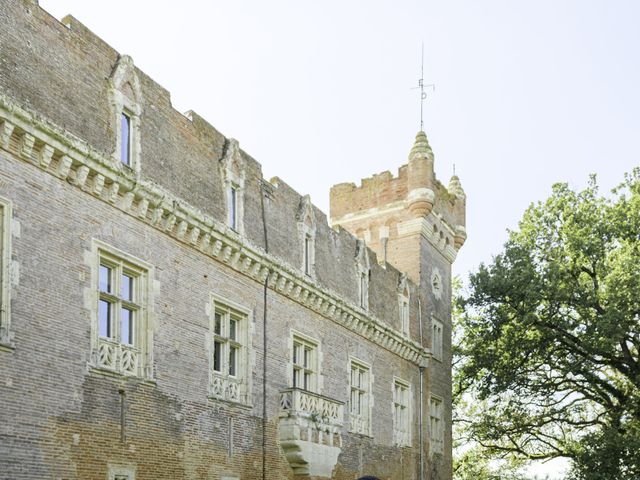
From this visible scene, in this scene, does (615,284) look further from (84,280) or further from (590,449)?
(84,280)

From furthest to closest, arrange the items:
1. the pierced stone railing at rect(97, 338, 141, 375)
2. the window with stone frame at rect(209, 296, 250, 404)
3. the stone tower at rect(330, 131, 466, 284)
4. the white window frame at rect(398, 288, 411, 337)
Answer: the stone tower at rect(330, 131, 466, 284) → the white window frame at rect(398, 288, 411, 337) → the window with stone frame at rect(209, 296, 250, 404) → the pierced stone railing at rect(97, 338, 141, 375)

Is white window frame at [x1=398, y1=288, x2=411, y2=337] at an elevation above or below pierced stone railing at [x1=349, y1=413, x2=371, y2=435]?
above

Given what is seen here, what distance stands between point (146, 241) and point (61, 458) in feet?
14.6

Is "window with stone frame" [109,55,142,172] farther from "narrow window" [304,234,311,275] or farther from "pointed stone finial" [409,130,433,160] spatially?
"pointed stone finial" [409,130,433,160]

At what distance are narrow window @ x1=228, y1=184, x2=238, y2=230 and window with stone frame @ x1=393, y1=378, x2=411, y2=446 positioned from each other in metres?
11.1

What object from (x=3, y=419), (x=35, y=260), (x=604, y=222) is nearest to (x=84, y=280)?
(x=35, y=260)

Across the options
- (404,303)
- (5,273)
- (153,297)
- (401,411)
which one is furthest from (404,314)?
(5,273)

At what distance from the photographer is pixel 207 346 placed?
56.1 feet

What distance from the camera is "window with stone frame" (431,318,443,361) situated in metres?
31.1

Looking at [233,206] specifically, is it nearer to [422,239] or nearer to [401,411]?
[401,411]

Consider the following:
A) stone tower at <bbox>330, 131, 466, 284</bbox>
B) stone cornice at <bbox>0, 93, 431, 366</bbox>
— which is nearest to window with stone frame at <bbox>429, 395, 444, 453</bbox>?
stone tower at <bbox>330, 131, 466, 284</bbox>

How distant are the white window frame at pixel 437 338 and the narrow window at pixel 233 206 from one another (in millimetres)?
14182

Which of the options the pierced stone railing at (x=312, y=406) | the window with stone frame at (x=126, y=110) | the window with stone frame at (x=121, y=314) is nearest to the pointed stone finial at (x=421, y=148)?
the pierced stone railing at (x=312, y=406)

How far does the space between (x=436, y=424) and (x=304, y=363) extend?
1117 centimetres
